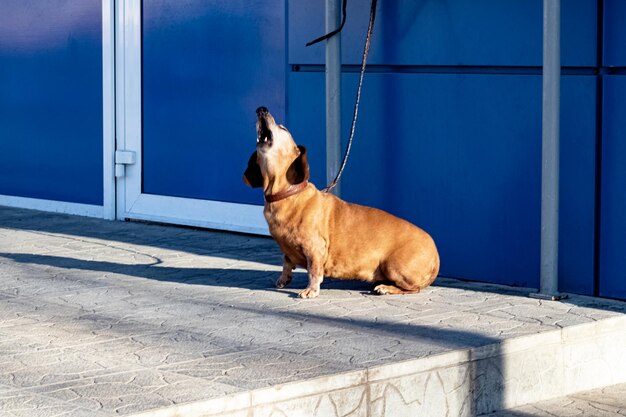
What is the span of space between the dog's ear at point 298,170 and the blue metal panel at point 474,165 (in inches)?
44.8

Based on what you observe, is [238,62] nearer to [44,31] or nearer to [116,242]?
[116,242]

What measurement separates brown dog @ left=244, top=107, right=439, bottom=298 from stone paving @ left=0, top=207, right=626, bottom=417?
0.14 metres

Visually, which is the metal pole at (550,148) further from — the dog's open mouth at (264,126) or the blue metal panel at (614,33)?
the dog's open mouth at (264,126)

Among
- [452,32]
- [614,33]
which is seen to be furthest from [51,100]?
[614,33]

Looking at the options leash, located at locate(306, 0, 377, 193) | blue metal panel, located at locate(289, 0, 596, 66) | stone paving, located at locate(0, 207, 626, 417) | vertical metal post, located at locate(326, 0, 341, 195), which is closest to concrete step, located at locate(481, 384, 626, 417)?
stone paving, located at locate(0, 207, 626, 417)

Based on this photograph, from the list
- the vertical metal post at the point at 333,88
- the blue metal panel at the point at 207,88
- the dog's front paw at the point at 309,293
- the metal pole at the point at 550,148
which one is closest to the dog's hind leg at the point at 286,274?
the dog's front paw at the point at 309,293

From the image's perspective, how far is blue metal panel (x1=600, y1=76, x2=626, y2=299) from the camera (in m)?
6.39

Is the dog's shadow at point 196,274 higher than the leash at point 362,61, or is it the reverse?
the leash at point 362,61

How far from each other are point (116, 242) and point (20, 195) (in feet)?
8.09

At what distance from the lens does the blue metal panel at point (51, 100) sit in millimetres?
Result: 9945

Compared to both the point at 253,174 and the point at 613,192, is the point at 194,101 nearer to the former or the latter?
the point at 253,174

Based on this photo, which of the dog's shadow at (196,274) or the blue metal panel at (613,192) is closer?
the blue metal panel at (613,192)

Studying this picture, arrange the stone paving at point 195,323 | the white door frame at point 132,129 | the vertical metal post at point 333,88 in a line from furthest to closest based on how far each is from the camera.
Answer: the white door frame at point 132,129 → the vertical metal post at point 333,88 → the stone paving at point 195,323

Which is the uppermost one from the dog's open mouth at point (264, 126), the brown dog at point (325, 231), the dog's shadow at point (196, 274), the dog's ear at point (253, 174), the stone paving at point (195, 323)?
the dog's open mouth at point (264, 126)
